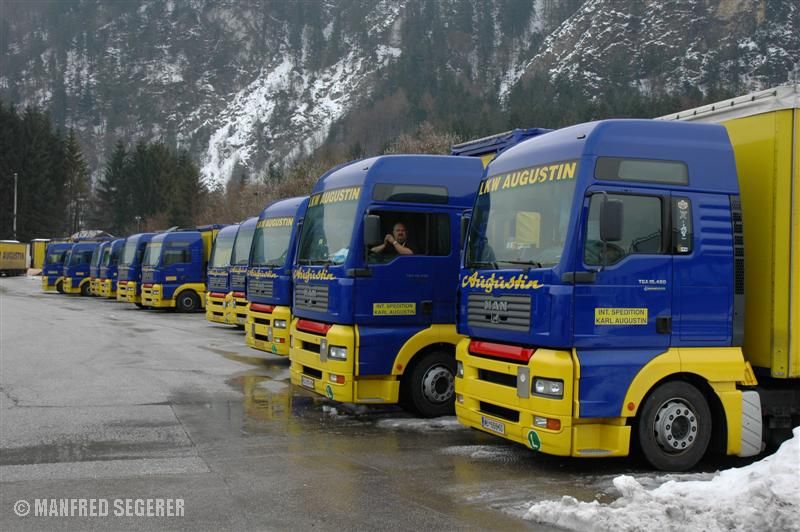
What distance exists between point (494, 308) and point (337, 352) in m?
2.60

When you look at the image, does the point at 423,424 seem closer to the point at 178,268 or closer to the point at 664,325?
the point at 664,325

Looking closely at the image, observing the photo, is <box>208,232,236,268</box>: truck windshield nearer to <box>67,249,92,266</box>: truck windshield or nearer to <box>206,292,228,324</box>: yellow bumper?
<box>206,292,228,324</box>: yellow bumper

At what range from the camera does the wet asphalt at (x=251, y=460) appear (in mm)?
6137

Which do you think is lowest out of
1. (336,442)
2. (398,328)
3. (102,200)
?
(336,442)

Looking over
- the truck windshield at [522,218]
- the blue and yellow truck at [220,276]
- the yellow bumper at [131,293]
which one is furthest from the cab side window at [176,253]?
the truck windshield at [522,218]

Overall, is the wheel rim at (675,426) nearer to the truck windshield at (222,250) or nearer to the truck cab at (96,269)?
the truck windshield at (222,250)

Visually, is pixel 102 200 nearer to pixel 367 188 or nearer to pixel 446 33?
pixel 446 33

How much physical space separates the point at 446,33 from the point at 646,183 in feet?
592

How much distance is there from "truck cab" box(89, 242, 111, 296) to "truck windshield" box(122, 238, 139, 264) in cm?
546

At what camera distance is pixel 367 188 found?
9.88 m

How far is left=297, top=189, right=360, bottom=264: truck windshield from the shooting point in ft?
32.7

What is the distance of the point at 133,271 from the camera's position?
3241cm

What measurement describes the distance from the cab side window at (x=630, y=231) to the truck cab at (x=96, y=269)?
34865 mm

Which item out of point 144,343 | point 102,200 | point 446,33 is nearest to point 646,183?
point 144,343
